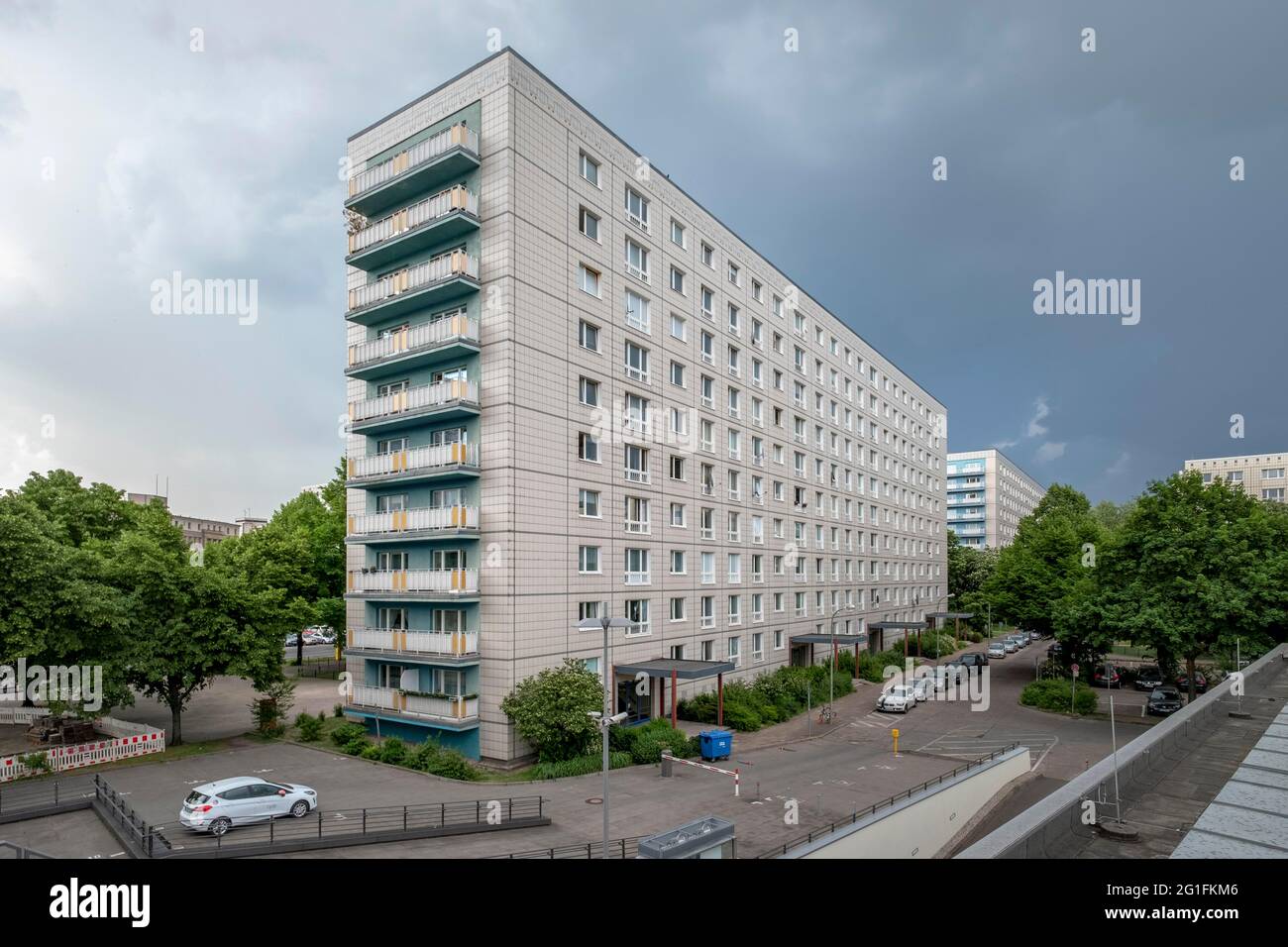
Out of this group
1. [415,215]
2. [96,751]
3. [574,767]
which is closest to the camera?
[574,767]

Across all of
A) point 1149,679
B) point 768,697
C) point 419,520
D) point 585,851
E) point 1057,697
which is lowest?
point 1149,679

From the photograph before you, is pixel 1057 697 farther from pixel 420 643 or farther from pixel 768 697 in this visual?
pixel 420 643

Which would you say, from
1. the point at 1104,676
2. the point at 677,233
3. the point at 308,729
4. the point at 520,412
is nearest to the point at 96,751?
the point at 308,729

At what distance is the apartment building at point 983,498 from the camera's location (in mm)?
144125

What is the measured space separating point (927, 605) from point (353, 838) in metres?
70.4

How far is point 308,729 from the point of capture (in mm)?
31141

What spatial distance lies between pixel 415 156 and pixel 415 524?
A: 50.0 ft

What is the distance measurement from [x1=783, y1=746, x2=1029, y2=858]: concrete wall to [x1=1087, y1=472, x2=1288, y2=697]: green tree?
1365cm

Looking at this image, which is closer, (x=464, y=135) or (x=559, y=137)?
(x=464, y=135)

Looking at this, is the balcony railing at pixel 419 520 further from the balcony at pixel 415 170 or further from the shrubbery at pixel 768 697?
the shrubbery at pixel 768 697
